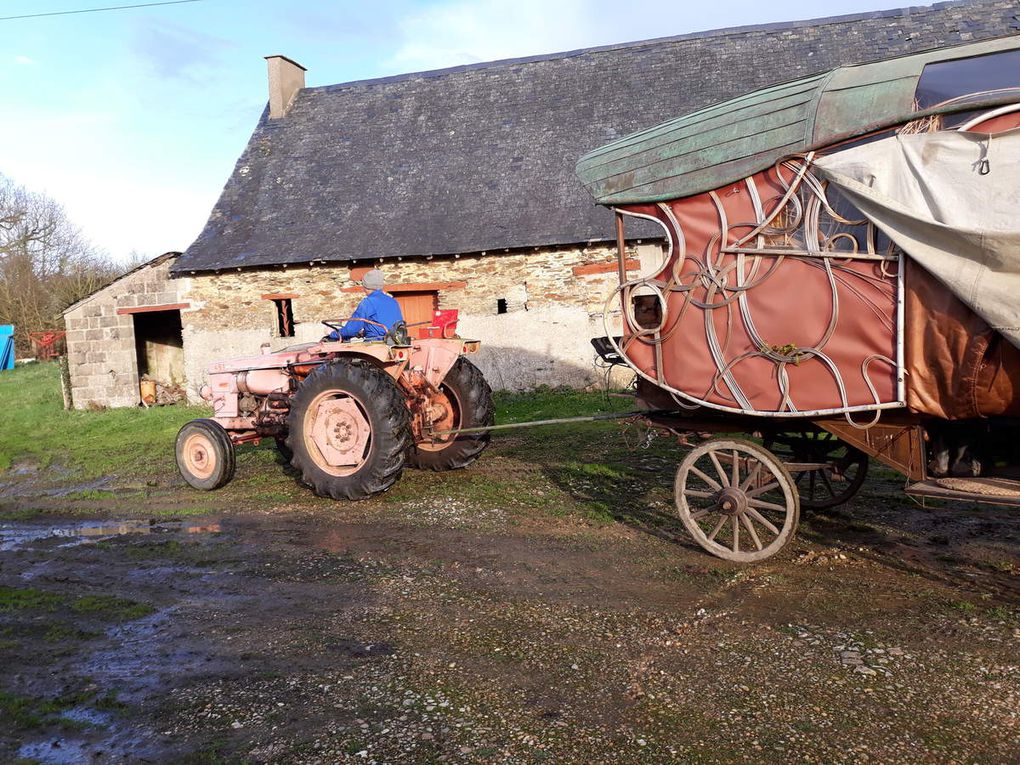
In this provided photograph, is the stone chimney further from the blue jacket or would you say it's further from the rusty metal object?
the rusty metal object

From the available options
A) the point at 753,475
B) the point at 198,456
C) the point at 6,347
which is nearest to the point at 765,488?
the point at 753,475

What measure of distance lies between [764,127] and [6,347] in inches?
1221

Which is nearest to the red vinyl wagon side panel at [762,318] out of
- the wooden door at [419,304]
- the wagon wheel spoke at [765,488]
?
the wagon wheel spoke at [765,488]

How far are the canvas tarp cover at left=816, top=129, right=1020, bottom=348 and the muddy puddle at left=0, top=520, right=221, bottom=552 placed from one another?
5.43 meters

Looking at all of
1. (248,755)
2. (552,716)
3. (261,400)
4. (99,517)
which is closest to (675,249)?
(552,716)

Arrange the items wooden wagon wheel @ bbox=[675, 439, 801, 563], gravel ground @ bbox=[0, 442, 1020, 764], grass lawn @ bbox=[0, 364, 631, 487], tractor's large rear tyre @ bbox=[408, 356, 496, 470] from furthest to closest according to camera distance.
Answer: grass lawn @ bbox=[0, 364, 631, 487], tractor's large rear tyre @ bbox=[408, 356, 496, 470], wooden wagon wheel @ bbox=[675, 439, 801, 563], gravel ground @ bbox=[0, 442, 1020, 764]

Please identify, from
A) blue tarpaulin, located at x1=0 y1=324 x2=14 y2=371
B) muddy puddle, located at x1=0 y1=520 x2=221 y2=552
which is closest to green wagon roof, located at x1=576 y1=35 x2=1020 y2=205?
muddy puddle, located at x1=0 y1=520 x2=221 y2=552

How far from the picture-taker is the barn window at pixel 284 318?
53.3 ft

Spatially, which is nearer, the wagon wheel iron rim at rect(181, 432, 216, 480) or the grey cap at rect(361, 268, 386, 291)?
the grey cap at rect(361, 268, 386, 291)

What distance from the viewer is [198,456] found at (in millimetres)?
8414

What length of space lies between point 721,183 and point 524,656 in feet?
10.1

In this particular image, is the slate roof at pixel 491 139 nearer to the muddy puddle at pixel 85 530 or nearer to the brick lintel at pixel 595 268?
the brick lintel at pixel 595 268

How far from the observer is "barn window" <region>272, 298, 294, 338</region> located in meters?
16.2

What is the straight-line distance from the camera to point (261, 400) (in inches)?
339
